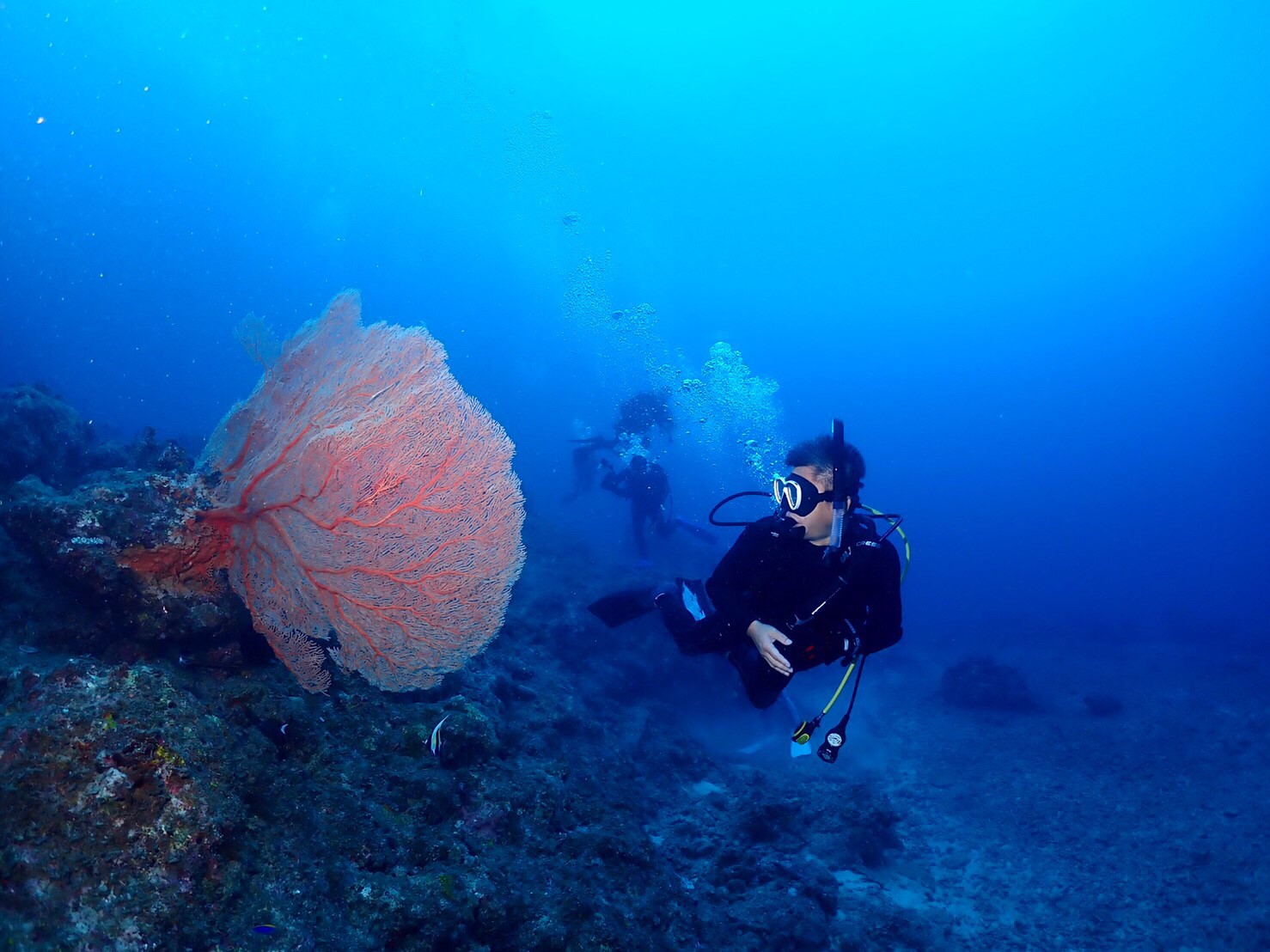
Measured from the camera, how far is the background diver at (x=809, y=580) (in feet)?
12.0

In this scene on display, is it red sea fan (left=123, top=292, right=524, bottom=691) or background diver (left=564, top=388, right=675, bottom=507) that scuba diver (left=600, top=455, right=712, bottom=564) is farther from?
red sea fan (left=123, top=292, right=524, bottom=691)

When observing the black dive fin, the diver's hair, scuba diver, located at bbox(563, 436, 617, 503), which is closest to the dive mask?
the diver's hair

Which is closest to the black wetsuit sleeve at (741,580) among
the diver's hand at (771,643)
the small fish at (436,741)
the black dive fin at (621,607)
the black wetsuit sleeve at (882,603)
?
the diver's hand at (771,643)

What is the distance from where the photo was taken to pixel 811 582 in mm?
3832

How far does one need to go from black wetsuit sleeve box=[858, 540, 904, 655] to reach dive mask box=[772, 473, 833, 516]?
48 centimetres

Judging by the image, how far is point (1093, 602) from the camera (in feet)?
144

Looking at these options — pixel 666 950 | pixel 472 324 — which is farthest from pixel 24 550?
pixel 472 324

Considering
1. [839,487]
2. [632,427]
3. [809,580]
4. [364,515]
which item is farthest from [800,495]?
[632,427]

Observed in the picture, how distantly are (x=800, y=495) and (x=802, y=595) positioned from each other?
717mm

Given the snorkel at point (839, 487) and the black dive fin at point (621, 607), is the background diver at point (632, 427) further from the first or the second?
the snorkel at point (839, 487)

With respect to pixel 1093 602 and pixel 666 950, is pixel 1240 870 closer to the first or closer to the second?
pixel 666 950

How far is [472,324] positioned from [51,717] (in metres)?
191

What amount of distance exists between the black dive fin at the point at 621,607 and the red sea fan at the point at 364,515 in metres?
1.01

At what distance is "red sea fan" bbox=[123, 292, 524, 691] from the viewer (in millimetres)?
4305
